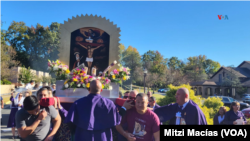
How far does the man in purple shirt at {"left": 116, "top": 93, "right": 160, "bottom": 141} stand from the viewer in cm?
297

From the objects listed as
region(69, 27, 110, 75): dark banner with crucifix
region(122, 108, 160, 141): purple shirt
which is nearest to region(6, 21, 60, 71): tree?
region(69, 27, 110, 75): dark banner with crucifix

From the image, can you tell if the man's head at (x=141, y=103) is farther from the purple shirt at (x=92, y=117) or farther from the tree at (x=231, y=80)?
the tree at (x=231, y=80)

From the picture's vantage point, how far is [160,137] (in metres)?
3.07

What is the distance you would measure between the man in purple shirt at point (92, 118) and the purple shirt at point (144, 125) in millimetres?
272

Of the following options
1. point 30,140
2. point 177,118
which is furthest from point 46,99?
point 177,118

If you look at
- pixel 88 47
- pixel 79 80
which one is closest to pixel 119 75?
pixel 79 80

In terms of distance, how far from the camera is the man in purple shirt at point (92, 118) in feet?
9.48

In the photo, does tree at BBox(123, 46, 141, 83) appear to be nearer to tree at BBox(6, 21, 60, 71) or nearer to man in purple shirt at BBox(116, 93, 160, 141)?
tree at BBox(6, 21, 60, 71)

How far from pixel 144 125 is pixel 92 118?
86cm

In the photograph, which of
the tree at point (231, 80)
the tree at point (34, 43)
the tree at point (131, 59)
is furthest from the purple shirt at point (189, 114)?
the tree at point (131, 59)

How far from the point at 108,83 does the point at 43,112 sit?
266cm

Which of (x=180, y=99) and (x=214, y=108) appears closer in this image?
(x=180, y=99)

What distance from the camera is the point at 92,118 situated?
9.49 ft

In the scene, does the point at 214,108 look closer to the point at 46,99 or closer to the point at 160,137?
the point at 160,137
